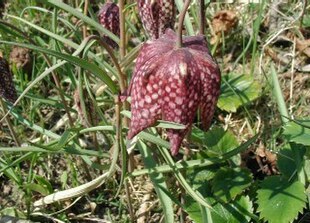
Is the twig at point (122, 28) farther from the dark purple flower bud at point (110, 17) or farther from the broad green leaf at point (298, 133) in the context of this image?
the broad green leaf at point (298, 133)

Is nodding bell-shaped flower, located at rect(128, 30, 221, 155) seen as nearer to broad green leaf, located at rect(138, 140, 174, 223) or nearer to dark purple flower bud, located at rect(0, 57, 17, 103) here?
broad green leaf, located at rect(138, 140, 174, 223)

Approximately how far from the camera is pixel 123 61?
1.45 metres

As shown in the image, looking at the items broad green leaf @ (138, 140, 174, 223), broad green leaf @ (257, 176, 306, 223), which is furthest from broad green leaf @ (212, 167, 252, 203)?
broad green leaf @ (138, 140, 174, 223)

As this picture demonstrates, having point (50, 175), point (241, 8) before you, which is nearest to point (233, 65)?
point (241, 8)

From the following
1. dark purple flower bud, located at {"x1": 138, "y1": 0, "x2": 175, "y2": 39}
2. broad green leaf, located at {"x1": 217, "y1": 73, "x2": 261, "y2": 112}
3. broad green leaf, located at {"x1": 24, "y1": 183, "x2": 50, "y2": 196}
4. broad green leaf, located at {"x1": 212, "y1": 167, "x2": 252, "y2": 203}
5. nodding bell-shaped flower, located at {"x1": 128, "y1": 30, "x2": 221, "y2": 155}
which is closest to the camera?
nodding bell-shaped flower, located at {"x1": 128, "y1": 30, "x2": 221, "y2": 155}

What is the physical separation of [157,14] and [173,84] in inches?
12.8

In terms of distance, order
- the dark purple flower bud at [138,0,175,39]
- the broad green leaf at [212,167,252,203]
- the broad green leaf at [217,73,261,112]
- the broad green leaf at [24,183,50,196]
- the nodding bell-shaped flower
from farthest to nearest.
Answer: the broad green leaf at [217,73,261,112]
the broad green leaf at [24,183,50,196]
the broad green leaf at [212,167,252,203]
the dark purple flower bud at [138,0,175,39]
the nodding bell-shaped flower

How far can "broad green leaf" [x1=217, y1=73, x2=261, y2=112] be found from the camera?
1932 millimetres

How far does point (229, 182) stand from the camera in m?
1.55

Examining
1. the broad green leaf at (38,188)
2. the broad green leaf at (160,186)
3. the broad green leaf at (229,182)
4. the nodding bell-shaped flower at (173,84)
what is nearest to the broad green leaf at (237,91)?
the broad green leaf at (229,182)

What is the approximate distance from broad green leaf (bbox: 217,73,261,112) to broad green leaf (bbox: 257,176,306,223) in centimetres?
43

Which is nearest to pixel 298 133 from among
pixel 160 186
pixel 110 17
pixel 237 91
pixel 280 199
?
pixel 280 199

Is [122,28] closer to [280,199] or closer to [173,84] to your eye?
[173,84]

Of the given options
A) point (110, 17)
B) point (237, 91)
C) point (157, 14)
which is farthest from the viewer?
point (237, 91)
